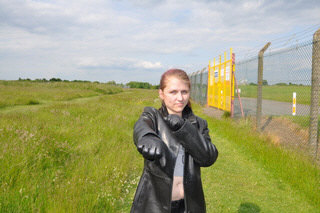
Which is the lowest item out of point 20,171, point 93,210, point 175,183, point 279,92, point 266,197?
point 266,197

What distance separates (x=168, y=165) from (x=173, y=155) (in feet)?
0.27

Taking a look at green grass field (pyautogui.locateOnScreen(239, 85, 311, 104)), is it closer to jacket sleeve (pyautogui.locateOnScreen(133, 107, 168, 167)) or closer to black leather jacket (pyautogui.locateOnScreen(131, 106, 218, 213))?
black leather jacket (pyautogui.locateOnScreen(131, 106, 218, 213))

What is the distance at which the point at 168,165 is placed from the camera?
164cm

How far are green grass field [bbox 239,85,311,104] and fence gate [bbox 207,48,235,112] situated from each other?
1553 millimetres

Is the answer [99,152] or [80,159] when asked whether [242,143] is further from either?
[80,159]

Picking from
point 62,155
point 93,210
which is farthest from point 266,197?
point 62,155

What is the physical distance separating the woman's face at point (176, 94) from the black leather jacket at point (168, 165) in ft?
0.41

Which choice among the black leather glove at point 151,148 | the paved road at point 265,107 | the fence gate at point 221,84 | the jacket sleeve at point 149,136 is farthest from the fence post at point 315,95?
the fence gate at point 221,84

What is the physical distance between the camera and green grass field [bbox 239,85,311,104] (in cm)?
517

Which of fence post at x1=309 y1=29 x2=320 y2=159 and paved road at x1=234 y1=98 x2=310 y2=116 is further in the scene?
paved road at x1=234 y1=98 x2=310 y2=116

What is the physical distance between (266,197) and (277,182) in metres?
0.59

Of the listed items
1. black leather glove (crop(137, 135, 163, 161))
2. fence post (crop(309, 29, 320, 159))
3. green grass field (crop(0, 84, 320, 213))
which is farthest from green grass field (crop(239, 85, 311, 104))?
black leather glove (crop(137, 135, 163, 161))

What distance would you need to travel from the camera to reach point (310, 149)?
474 centimetres

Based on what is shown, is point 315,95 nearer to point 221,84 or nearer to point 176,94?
point 176,94
